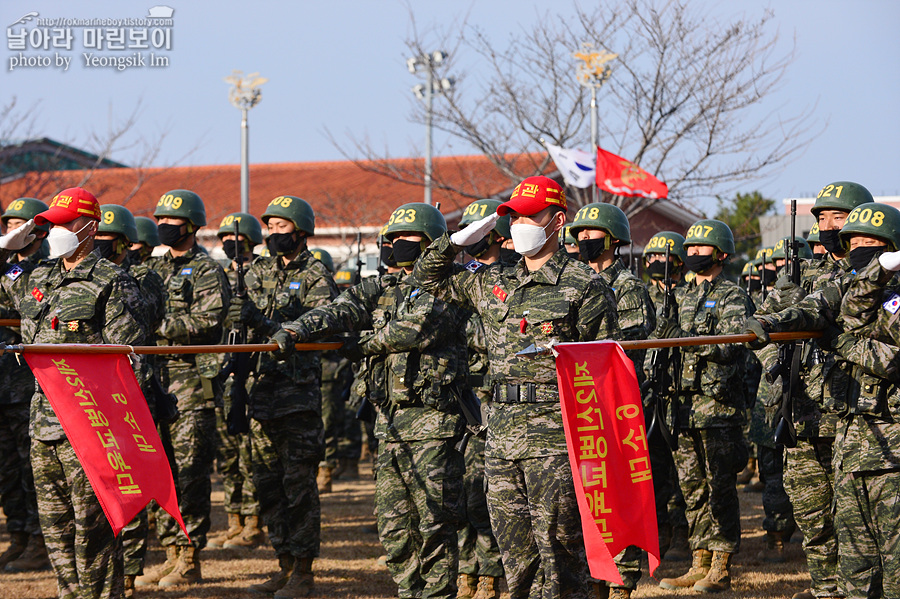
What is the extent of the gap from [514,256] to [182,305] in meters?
2.93

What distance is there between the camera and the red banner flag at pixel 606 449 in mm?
5227

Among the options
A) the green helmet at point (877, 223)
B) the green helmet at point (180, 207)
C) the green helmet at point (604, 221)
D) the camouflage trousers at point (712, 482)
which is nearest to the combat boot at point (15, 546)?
the green helmet at point (180, 207)

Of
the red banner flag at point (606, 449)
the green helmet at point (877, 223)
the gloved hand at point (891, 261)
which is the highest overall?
the green helmet at point (877, 223)

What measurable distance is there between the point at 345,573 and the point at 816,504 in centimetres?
392

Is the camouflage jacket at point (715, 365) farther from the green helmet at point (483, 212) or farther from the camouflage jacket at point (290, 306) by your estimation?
the camouflage jacket at point (290, 306)

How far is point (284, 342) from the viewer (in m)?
6.10

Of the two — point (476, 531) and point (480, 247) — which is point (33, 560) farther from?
point (480, 247)

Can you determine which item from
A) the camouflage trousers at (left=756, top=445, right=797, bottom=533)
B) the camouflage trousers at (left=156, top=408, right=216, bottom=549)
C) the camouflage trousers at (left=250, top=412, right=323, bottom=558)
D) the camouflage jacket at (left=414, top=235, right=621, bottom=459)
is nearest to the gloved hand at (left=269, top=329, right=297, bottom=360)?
the camouflage jacket at (left=414, top=235, right=621, bottom=459)

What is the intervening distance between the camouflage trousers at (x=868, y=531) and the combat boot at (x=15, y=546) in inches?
269

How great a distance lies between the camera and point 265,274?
870 cm

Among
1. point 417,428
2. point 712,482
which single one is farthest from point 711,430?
point 417,428

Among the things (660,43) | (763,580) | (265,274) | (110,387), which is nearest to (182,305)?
(265,274)

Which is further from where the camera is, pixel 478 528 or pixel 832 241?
pixel 478 528

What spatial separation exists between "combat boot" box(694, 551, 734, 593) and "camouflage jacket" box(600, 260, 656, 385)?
162cm
